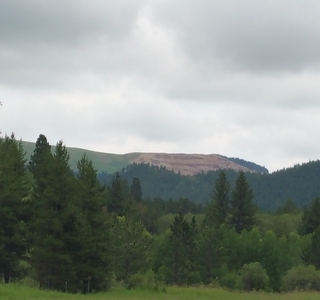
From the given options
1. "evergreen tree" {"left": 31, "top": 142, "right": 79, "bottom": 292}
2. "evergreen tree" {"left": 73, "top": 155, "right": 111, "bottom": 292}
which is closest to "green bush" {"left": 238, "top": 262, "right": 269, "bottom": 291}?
"evergreen tree" {"left": 73, "top": 155, "right": 111, "bottom": 292}

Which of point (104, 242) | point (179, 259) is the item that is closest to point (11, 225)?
point (104, 242)

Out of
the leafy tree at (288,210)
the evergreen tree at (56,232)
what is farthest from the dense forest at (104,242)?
the leafy tree at (288,210)

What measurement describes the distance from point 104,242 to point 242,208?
191ft

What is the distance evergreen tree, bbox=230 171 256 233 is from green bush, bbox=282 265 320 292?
3990cm

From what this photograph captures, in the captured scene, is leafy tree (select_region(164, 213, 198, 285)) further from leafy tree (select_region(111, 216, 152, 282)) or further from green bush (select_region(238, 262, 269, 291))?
green bush (select_region(238, 262, 269, 291))

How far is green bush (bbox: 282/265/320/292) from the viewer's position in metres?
51.9

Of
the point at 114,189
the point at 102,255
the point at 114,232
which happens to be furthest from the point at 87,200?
the point at 114,189

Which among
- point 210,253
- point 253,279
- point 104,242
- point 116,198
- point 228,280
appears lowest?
point 228,280

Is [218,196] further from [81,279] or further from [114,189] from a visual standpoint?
[81,279]

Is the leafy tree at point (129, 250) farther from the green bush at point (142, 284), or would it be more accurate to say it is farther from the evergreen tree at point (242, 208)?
the evergreen tree at point (242, 208)

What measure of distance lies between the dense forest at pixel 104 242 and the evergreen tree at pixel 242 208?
0.49 feet

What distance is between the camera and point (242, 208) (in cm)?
9569

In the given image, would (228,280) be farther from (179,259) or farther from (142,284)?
(142,284)

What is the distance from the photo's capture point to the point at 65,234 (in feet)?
120
